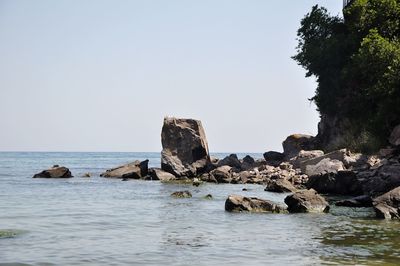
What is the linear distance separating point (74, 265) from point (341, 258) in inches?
300

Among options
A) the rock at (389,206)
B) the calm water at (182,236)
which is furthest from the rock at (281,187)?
the rock at (389,206)

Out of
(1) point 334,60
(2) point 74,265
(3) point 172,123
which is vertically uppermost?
(1) point 334,60

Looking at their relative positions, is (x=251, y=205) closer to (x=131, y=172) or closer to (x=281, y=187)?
(x=281, y=187)

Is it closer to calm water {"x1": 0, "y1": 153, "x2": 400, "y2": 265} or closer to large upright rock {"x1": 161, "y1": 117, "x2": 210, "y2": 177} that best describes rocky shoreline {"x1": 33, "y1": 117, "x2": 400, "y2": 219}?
large upright rock {"x1": 161, "y1": 117, "x2": 210, "y2": 177}

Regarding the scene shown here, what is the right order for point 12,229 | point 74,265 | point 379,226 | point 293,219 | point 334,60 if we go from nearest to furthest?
point 74,265 → point 12,229 → point 379,226 → point 293,219 → point 334,60

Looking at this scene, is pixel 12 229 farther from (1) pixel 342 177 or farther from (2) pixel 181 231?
(1) pixel 342 177

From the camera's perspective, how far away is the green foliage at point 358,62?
136ft

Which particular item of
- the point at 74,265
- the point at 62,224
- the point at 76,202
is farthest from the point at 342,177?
the point at 74,265

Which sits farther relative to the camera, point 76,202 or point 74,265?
point 76,202

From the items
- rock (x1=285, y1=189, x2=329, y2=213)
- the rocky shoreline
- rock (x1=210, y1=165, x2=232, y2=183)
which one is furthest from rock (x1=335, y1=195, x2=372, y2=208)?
rock (x1=210, y1=165, x2=232, y2=183)

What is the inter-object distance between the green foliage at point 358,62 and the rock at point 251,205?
61.0ft

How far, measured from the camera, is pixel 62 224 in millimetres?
21891

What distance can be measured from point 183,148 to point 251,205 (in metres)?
30.4

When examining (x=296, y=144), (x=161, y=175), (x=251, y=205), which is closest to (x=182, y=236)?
(x=251, y=205)
